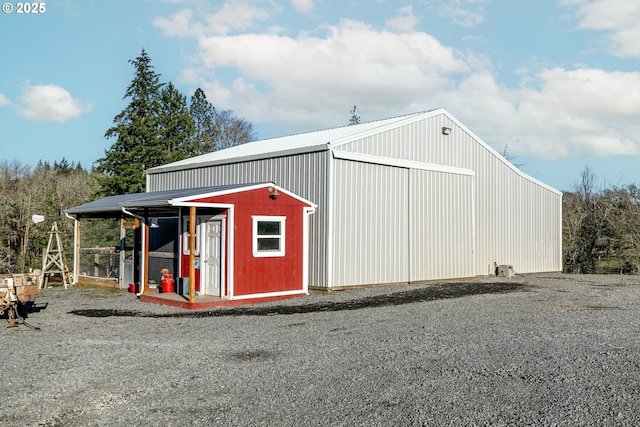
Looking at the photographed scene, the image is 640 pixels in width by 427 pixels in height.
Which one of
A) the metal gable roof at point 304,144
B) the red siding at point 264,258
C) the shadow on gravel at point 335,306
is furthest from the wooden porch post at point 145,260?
the metal gable roof at point 304,144

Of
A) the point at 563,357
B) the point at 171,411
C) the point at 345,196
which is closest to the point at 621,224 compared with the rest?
the point at 345,196

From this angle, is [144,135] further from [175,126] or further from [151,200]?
[151,200]

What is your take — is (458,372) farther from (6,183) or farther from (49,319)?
(6,183)

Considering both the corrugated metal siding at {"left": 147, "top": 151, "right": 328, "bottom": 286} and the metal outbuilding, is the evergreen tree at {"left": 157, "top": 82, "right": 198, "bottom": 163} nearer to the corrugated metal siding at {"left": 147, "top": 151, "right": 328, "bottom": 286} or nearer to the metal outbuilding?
the metal outbuilding

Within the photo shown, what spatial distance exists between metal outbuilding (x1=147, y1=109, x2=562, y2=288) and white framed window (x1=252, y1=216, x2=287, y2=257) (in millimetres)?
1386

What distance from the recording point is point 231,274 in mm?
13906

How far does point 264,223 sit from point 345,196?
2.66 m

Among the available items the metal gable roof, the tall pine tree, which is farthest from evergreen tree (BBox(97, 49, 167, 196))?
the metal gable roof

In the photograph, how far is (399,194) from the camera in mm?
17797

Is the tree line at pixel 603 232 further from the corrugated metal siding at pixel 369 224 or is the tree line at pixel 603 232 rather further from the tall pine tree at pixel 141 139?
the tall pine tree at pixel 141 139

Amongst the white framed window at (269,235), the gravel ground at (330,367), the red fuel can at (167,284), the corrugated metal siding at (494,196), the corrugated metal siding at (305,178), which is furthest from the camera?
the corrugated metal siding at (494,196)

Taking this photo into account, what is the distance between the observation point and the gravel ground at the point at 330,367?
5.41m

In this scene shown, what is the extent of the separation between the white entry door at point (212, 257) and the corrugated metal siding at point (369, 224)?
3.14 m

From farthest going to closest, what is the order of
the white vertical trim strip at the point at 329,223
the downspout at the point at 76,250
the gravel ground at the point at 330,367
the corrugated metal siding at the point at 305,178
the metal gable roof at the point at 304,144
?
the downspout at the point at 76,250 < the metal gable roof at the point at 304,144 < the corrugated metal siding at the point at 305,178 < the white vertical trim strip at the point at 329,223 < the gravel ground at the point at 330,367
